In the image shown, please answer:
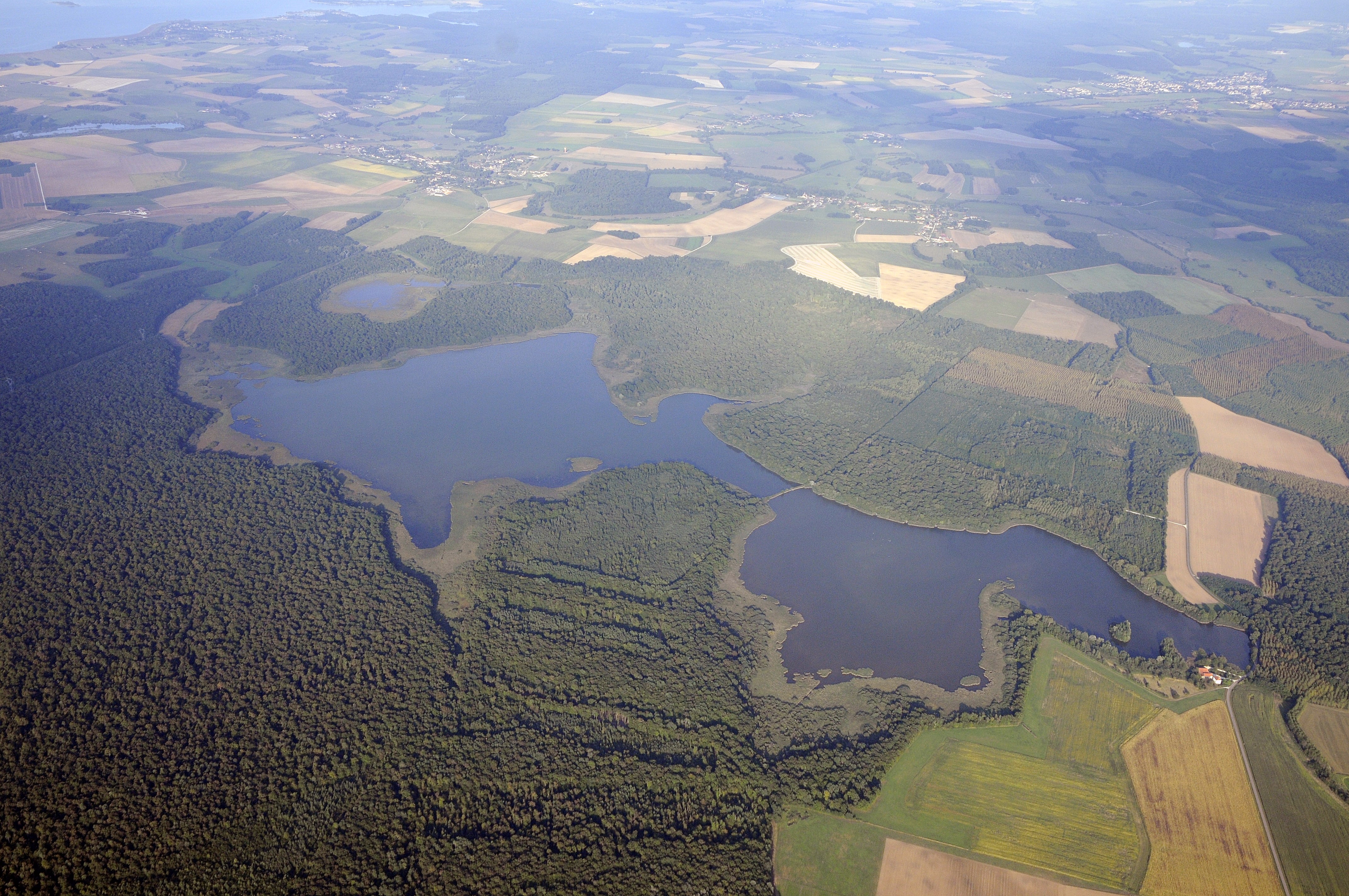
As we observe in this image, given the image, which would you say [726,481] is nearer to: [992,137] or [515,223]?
[515,223]

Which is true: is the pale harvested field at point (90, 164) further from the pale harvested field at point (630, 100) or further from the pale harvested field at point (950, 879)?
the pale harvested field at point (950, 879)

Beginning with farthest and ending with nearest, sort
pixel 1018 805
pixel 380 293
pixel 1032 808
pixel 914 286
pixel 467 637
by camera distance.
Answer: pixel 914 286 < pixel 380 293 < pixel 467 637 < pixel 1018 805 < pixel 1032 808

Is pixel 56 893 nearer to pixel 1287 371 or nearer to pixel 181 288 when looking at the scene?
pixel 181 288

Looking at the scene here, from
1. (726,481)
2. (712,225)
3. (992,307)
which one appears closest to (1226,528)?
(726,481)

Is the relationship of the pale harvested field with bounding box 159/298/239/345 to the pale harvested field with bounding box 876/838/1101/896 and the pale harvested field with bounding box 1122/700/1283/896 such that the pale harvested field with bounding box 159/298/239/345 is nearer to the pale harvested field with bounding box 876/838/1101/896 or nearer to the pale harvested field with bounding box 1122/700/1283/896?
the pale harvested field with bounding box 876/838/1101/896

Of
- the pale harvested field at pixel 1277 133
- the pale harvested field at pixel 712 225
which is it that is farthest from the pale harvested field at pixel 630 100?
the pale harvested field at pixel 1277 133

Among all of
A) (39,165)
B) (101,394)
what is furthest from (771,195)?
(39,165)

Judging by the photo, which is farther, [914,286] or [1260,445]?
[914,286]
